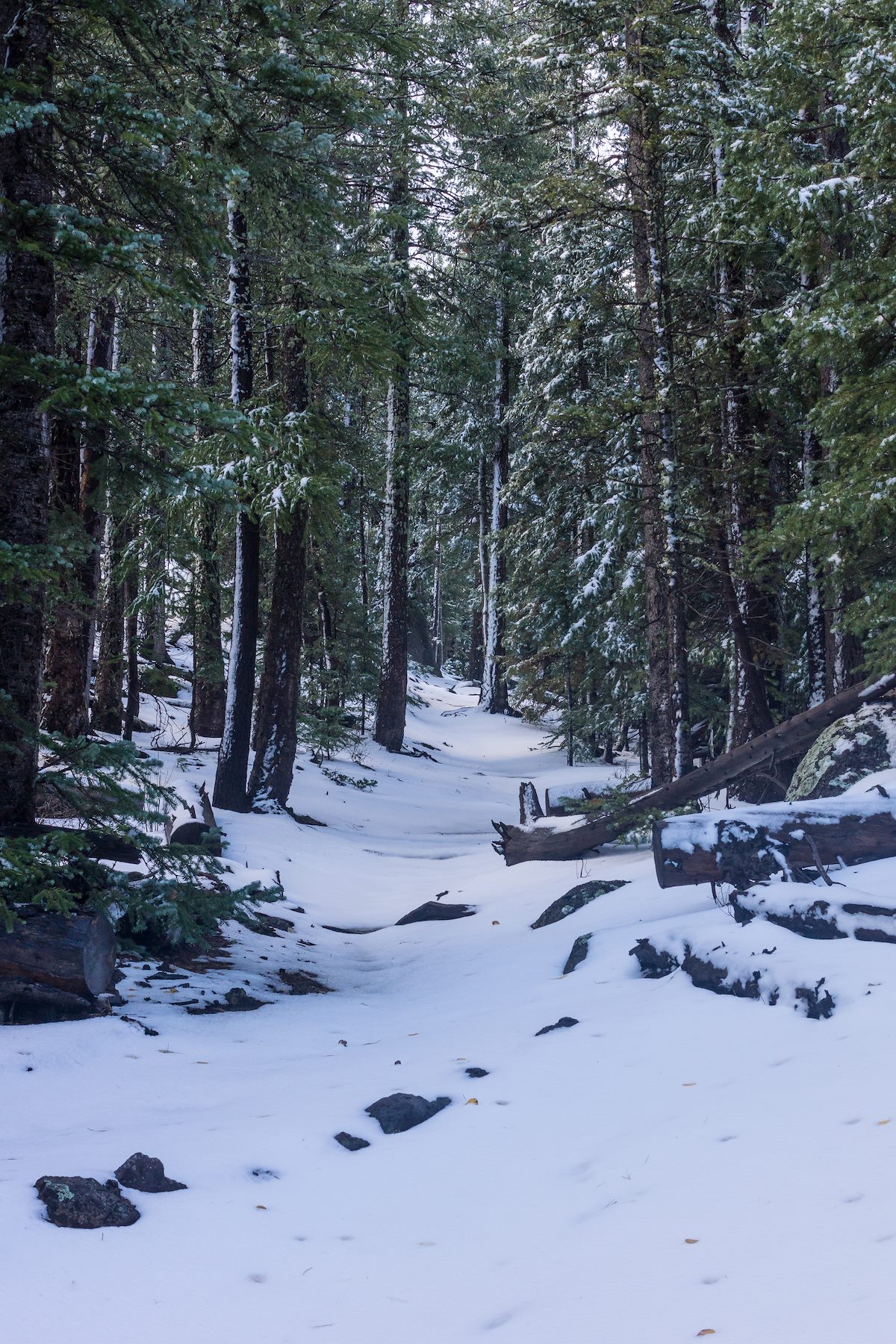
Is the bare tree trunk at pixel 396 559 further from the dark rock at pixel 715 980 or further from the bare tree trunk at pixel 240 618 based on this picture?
the dark rock at pixel 715 980

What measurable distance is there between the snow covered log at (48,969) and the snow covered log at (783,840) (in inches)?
168

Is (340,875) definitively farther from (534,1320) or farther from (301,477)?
(534,1320)

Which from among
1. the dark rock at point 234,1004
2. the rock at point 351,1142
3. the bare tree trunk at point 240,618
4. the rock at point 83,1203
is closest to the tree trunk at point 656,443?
the bare tree trunk at point 240,618

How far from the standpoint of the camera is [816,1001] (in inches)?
175

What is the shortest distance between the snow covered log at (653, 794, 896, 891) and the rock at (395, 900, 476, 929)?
10.5 ft

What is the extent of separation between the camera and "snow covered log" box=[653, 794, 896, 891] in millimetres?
6594

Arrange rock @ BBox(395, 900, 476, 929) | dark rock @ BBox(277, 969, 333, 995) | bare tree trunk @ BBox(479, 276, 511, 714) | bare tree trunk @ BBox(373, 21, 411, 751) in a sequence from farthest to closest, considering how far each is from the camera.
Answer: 1. bare tree trunk @ BBox(479, 276, 511, 714)
2. bare tree trunk @ BBox(373, 21, 411, 751)
3. rock @ BBox(395, 900, 476, 929)
4. dark rock @ BBox(277, 969, 333, 995)

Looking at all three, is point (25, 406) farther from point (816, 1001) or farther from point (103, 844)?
point (816, 1001)

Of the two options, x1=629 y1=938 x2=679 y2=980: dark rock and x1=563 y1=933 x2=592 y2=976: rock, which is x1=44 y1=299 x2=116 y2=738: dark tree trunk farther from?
x1=629 y1=938 x2=679 y2=980: dark rock

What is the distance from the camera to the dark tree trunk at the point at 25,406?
5746 millimetres

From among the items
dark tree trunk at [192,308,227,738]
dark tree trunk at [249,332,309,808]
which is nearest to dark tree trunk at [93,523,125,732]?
dark tree trunk at [192,308,227,738]

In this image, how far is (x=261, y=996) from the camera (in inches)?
263

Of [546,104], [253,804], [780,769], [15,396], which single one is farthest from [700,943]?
[546,104]

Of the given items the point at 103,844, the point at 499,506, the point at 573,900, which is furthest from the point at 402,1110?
the point at 499,506
